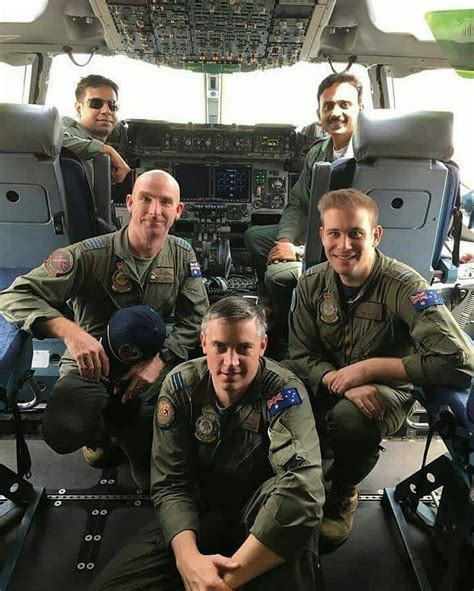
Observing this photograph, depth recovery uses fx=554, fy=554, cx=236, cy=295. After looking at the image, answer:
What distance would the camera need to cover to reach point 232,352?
1660 mm

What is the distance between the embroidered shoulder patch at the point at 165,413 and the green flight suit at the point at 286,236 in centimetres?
130

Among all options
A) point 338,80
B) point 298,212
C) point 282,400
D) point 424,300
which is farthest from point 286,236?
point 282,400

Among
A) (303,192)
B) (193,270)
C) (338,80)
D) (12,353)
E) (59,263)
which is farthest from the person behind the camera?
(303,192)

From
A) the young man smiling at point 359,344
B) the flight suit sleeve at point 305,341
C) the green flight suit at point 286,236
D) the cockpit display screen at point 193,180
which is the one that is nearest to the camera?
the young man smiling at point 359,344

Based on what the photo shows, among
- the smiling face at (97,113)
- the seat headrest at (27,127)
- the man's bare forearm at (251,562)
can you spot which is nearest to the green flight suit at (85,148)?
the smiling face at (97,113)

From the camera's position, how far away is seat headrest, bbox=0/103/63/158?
2260 mm

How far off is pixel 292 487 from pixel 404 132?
1.47m

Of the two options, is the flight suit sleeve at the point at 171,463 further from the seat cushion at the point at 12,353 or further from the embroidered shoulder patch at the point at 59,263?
the embroidered shoulder patch at the point at 59,263

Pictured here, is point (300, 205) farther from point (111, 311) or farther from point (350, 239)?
point (111, 311)

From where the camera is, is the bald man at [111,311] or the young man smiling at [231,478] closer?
the young man smiling at [231,478]

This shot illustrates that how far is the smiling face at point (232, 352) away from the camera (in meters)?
1.65

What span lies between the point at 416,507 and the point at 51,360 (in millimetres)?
1794

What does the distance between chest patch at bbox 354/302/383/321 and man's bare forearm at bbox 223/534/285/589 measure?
0.88 m

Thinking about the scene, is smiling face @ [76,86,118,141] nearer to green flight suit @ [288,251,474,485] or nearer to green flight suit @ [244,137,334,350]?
green flight suit @ [244,137,334,350]
